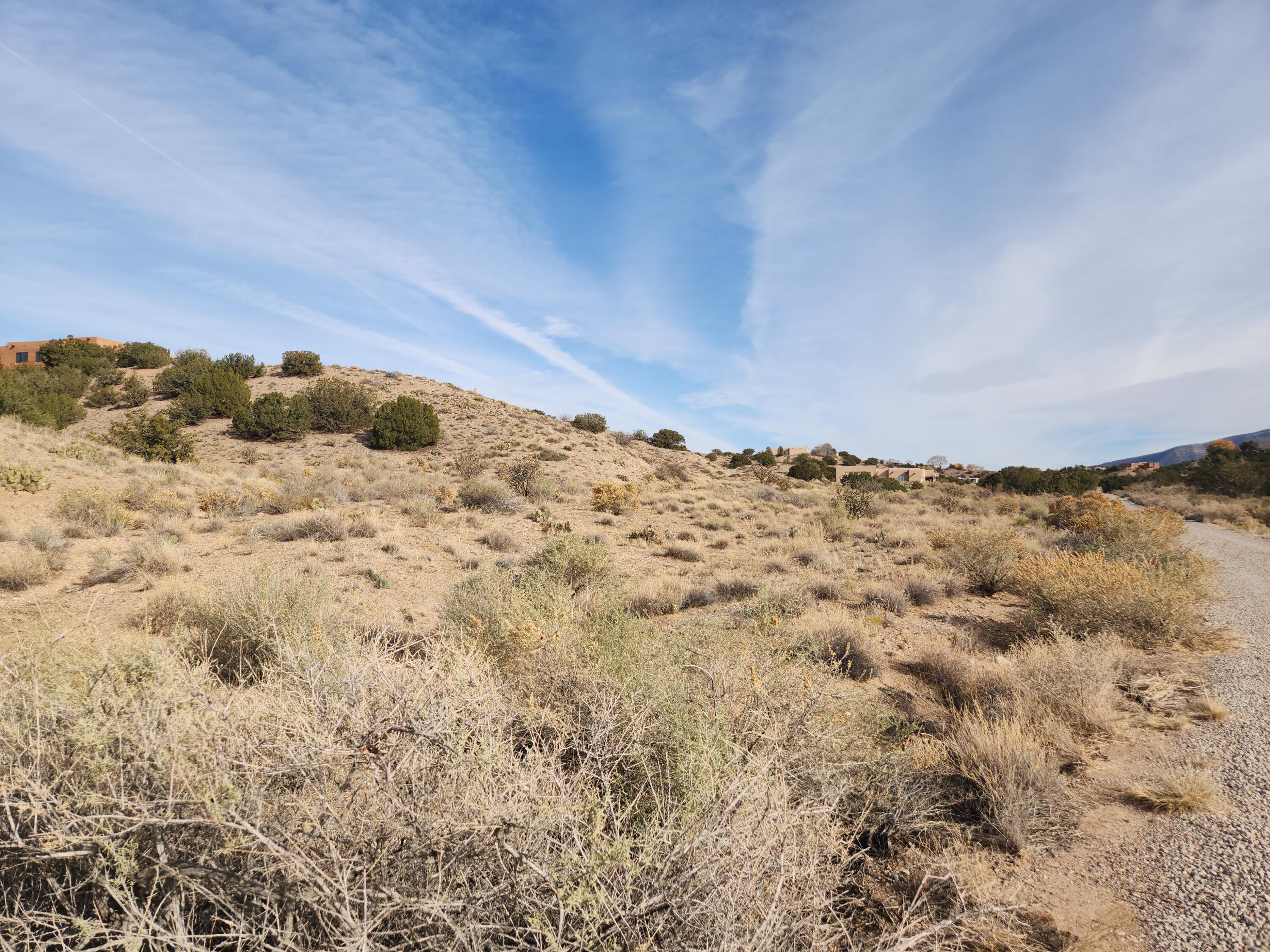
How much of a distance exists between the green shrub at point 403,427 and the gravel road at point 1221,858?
27.7 meters

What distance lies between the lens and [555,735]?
3.10 metres

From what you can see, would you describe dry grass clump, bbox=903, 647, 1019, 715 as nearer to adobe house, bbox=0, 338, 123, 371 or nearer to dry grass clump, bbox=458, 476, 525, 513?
dry grass clump, bbox=458, 476, 525, 513

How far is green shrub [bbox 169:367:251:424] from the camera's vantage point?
27.0 meters

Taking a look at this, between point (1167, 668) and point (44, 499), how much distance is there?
20411 mm

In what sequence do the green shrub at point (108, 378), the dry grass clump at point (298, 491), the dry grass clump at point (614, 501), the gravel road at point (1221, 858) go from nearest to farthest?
the gravel road at point (1221, 858) < the dry grass clump at point (298, 491) < the dry grass clump at point (614, 501) < the green shrub at point (108, 378)

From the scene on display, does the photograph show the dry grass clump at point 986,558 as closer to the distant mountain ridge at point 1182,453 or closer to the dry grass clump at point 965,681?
the dry grass clump at point 965,681

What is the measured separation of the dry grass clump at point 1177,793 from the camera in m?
3.32

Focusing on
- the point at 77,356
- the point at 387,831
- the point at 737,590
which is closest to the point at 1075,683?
the point at 737,590

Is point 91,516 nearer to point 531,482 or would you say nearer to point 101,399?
point 531,482

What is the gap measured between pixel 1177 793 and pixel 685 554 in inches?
324

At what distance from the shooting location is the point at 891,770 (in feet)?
11.2

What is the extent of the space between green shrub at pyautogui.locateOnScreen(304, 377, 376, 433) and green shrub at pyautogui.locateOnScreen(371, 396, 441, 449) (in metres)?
1.39

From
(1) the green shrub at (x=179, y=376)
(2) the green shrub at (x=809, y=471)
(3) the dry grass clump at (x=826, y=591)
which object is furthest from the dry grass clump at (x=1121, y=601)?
(1) the green shrub at (x=179, y=376)

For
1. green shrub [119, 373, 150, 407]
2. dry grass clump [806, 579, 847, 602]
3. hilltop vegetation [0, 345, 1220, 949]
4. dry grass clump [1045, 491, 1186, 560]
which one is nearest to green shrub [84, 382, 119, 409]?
green shrub [119, 373, 150, 407]
